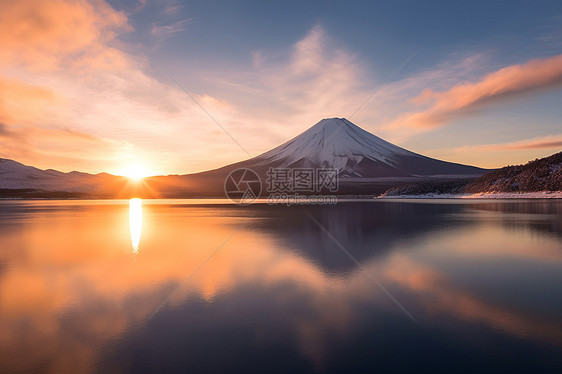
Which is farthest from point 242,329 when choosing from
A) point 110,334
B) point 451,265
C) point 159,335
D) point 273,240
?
point 273,240

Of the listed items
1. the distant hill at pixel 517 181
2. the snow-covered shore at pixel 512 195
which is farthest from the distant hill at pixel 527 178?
the snow-covered shore at pixel 512 195

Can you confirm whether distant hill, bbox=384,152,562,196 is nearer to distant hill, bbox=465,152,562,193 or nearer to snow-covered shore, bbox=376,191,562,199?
distant hill, bbox=465,152,562,193

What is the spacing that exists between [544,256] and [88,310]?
1355 cm

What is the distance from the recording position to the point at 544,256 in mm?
11750

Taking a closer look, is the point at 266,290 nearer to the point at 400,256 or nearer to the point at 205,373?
the point at 205,373

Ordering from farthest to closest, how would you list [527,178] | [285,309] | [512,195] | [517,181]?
A: [517,181] < [527,178] < [512,195] < [285,309]

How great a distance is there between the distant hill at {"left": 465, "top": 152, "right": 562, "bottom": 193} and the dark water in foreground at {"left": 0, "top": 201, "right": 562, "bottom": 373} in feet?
189

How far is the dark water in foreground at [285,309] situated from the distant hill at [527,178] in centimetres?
5753

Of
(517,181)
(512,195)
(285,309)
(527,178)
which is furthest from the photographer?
(517,181)

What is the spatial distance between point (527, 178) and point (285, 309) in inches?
2896

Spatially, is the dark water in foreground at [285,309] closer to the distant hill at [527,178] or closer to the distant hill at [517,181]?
the distant hill at [527,178]

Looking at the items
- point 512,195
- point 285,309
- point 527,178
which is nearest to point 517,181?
point 527,178

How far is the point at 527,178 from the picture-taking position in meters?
64.9

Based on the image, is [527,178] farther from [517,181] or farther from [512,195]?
[512,195]
